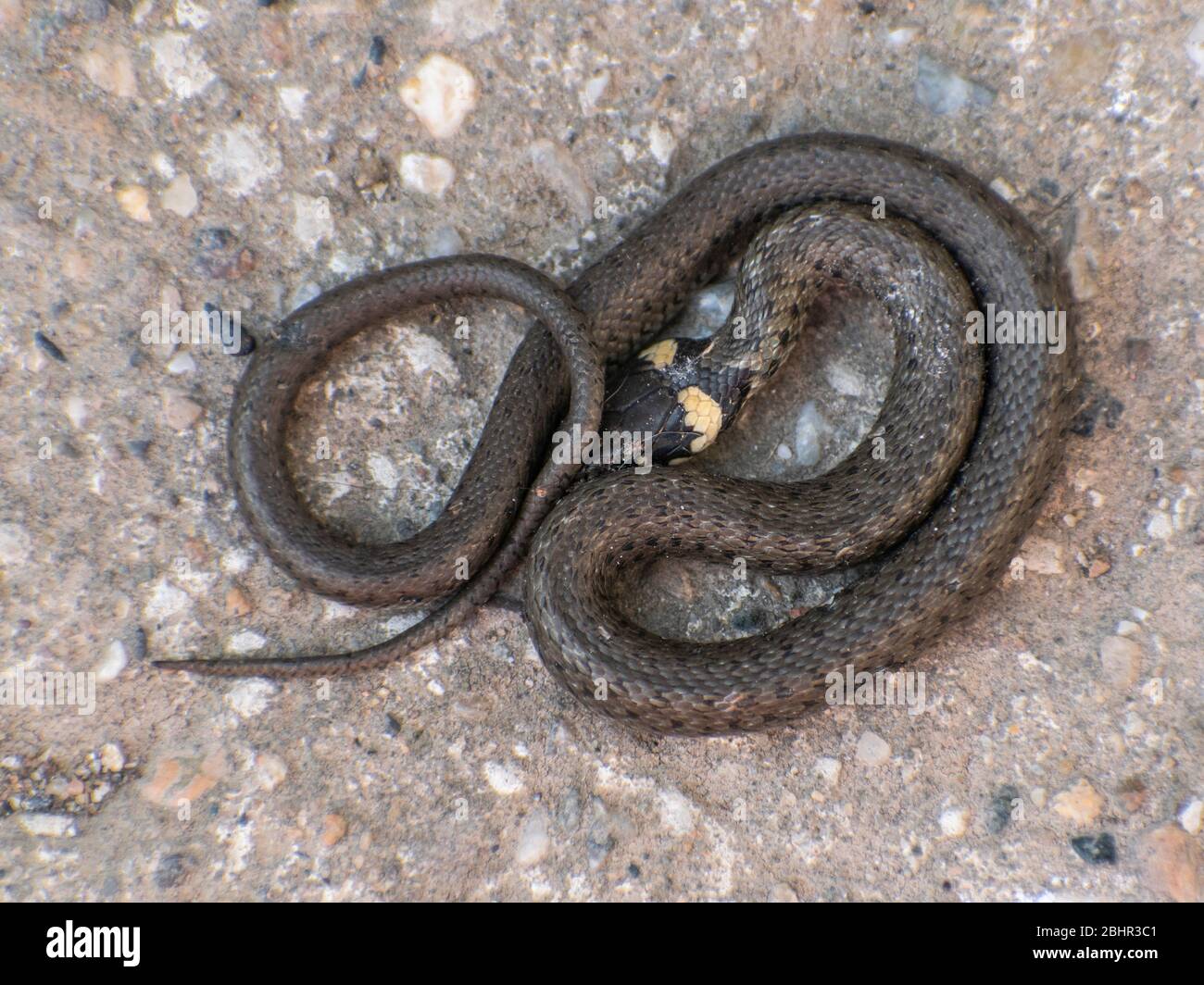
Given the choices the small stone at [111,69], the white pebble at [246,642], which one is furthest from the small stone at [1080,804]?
the small stone at [111,69]

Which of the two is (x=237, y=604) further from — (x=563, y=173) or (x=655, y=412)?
(x=563, y=173)

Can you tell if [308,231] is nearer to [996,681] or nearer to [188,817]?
[188,817]

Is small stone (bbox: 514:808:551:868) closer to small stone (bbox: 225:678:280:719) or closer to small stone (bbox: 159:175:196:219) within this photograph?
small stone (bbox: 225:678:280:719)

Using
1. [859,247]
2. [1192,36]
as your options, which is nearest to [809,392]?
[859,247]

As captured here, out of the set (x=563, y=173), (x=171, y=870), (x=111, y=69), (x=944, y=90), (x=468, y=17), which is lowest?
(x=171, y=870)

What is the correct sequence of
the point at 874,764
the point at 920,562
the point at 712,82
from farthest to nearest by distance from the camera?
the point at 712,82, the point at 874,764, the point at 920,562

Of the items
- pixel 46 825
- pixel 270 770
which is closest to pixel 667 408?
pixel 270 770
